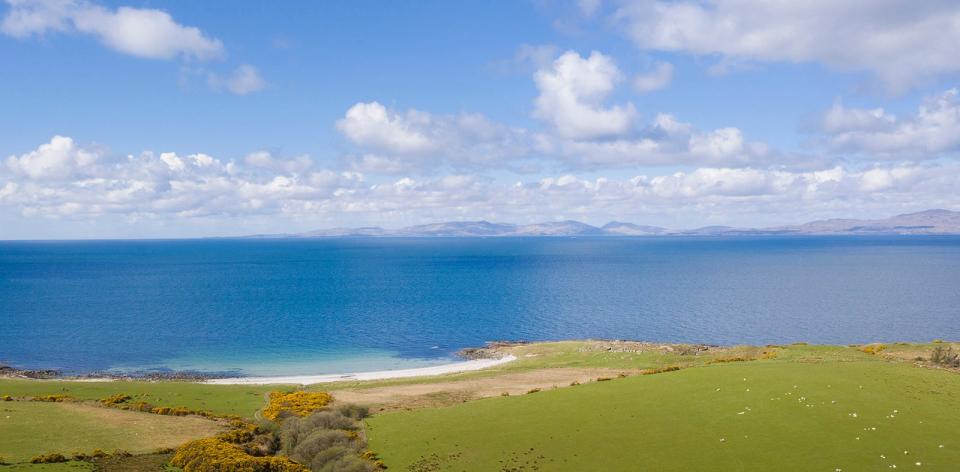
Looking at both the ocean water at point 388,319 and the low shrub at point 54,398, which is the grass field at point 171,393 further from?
the ocean water at point 388,319

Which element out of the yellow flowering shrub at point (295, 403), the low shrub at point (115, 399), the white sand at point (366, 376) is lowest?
the white sand at point (366, 376)

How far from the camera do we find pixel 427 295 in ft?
545

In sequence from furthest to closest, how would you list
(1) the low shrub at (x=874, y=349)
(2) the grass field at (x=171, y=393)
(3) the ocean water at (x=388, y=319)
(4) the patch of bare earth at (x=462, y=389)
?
(3) the ocean water at (x=388, y=319) → (1) the low shrub at (x=874, y=349) → (4) the patch of bare earth at (x=462, y=389) → (2) the grass field at (x=171, y=393)

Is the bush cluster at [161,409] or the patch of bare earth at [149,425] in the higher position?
the patch of bare earth at [149,425]

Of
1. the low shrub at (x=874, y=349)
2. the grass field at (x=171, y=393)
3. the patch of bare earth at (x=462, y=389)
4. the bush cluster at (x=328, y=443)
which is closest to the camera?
the bush cluster at (x=328, y=443)

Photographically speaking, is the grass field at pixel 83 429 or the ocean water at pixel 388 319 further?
the ocean water at pixel 388 319

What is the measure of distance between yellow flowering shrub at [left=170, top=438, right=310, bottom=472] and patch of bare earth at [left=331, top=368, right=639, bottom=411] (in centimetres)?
1678

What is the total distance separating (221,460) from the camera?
30875 millimetres

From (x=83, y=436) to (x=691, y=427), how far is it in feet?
119

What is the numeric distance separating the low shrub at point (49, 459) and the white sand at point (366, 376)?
3863 cm

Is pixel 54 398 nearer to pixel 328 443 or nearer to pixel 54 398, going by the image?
pixel 54 398

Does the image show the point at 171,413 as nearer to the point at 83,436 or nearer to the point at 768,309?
the point at 83,436

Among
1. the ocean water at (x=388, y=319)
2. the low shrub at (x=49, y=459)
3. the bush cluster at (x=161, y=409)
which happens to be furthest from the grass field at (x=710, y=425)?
the ocean water at (x=388, y=319)

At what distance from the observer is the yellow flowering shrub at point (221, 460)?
99.7 ft
